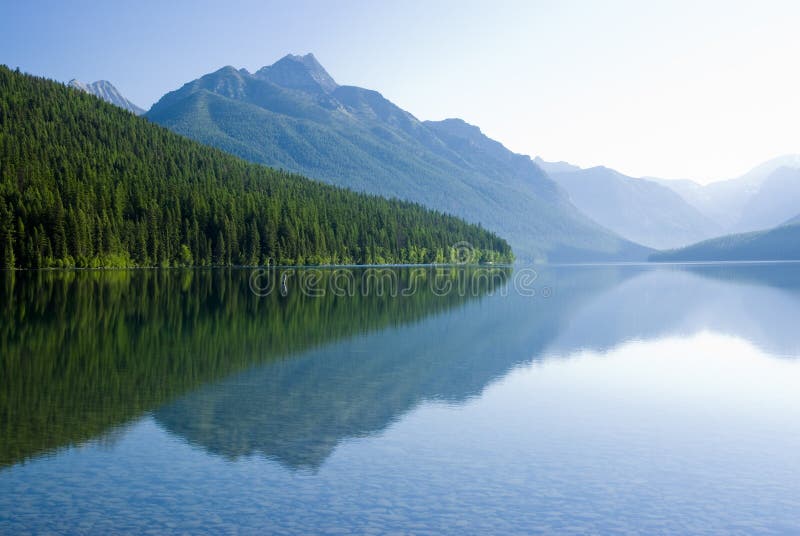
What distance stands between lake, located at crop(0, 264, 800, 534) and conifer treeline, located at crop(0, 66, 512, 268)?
7401 centimetres

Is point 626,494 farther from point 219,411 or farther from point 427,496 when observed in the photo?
point 219,411

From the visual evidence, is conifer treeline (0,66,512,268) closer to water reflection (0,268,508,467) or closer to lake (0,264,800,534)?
water reflection (0,268,508,467)

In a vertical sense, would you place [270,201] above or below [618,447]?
above

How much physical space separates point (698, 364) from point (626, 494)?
62.7 feet

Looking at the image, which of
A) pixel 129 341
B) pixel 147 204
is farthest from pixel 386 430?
pixel 147 204

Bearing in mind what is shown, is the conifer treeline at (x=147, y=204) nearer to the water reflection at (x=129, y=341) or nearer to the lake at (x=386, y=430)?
the water reflection at (x=129, y=341)

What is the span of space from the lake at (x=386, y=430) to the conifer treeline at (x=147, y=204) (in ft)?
243

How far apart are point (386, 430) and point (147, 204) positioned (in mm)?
114893

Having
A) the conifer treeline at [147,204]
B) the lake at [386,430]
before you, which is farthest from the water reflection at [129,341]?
the conifer treeline at [147,204]

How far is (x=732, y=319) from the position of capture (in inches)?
1929

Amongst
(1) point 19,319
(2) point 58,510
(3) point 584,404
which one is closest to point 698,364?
(3) point 584,404

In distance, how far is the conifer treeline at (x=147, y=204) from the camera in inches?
4023

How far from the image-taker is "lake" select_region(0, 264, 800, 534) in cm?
1225

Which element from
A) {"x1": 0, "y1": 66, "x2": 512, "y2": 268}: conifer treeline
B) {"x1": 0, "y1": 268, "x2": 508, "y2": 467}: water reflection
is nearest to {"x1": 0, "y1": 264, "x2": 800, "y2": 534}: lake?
{"x1": 0, "y1": 268, "x2": 508, "y2": 467}: water reflection
